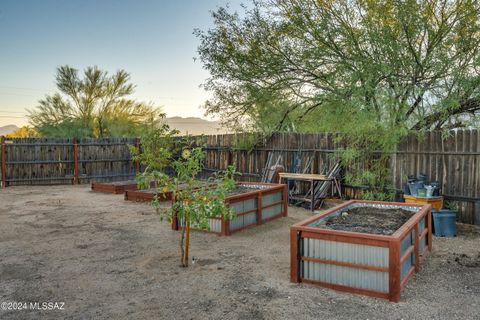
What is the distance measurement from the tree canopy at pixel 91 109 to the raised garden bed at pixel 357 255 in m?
14.4

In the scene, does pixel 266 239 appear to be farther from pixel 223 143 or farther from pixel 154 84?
pixel 154 84

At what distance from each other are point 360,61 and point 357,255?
4.89 meters

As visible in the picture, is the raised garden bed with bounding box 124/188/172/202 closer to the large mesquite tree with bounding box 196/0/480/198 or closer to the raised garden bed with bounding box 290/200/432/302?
the large mesquite tree with bounding box 196/0/480/198

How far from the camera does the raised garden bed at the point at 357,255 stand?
3.62m

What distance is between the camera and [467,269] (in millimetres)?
4570

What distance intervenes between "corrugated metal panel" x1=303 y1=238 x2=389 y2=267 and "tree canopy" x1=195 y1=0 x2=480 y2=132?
3927 millimetres

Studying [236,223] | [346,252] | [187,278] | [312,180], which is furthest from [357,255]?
[312,180]

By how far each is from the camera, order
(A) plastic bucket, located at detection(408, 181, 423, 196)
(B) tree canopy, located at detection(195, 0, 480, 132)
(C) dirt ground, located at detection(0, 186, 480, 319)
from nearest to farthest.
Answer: (C) dirt ground, located at detection(0, 186, 480, 319)
(A) plastic bucket, located at detection(408, 181, 423, 196)
(B) tree canopy, located at detection(195, 0, 480, 132)

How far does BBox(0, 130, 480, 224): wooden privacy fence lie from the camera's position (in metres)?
6.74

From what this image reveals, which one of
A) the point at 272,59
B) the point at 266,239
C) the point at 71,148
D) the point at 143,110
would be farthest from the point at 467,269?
the point at 143,110

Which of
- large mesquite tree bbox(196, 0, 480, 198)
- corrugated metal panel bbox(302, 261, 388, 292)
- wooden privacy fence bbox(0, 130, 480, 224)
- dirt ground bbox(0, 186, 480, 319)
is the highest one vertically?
large mesquite tree bbox(196, 0, 480, 198)

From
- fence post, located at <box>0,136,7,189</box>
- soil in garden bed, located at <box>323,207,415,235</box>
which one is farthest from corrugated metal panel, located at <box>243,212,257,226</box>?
fence post, located at <box>0,136,7,189</box>

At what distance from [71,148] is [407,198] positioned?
1151cm

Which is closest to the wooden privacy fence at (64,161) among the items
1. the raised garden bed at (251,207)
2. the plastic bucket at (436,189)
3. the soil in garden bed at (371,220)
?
the raised garden bed at (251,207)
